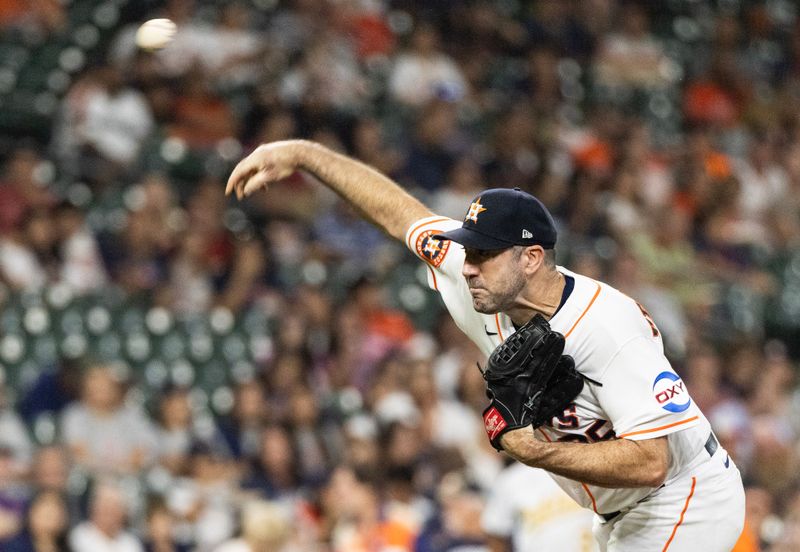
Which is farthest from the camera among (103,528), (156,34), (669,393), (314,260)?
(314,260)

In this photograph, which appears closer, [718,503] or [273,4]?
[718,503]

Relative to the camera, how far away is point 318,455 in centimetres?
795

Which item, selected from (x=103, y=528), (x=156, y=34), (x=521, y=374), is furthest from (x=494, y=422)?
(x=156, y=34)

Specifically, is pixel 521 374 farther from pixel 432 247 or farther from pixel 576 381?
pixel 432 247

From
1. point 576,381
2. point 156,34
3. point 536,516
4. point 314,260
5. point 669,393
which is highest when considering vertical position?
point 669,393

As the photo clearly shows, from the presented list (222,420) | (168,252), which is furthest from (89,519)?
(168,252)

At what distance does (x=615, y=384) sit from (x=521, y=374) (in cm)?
36

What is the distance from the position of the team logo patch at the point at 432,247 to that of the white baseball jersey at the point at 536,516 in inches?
66.0

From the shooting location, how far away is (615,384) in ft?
12.3

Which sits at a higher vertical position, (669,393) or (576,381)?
(669,393)

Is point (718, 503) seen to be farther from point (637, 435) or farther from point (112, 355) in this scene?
point (112, 355)

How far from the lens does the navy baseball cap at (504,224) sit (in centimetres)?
374

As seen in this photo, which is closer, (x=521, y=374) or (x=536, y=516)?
(x=521, y=374)

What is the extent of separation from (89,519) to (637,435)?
13.4 ft
